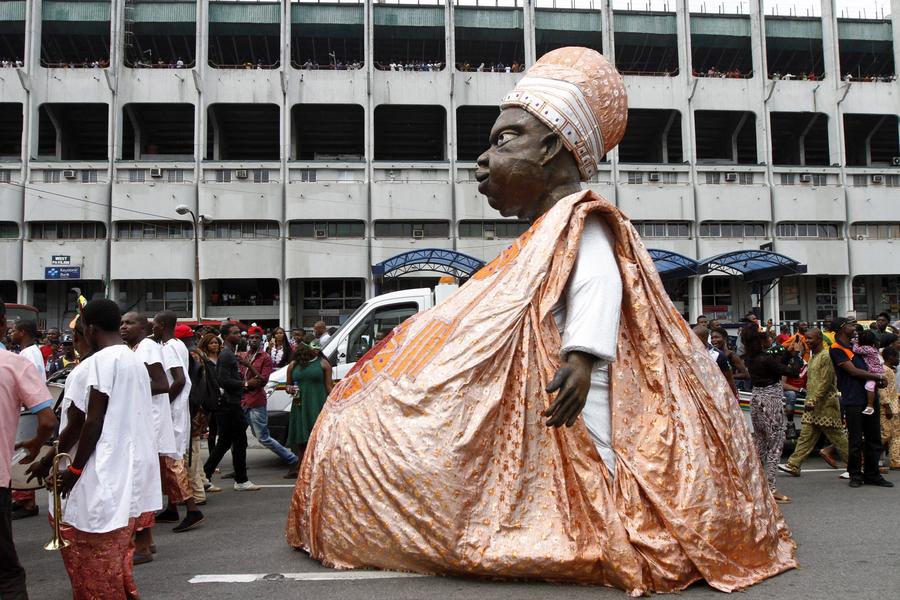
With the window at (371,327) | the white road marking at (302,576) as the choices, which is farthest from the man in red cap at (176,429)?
the window at (371,327)

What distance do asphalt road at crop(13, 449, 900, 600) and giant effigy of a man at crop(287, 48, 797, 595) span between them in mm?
98

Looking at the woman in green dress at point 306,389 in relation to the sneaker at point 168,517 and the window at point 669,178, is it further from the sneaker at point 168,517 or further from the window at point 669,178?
the window at point 669,178

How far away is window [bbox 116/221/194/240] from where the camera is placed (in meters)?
29.2

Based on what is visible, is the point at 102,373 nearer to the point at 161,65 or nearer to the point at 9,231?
the point at 161,65

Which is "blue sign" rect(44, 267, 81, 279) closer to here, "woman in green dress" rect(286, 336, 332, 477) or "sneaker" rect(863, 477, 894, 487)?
"woman in green dress" rect(286, 336, 332, 477)

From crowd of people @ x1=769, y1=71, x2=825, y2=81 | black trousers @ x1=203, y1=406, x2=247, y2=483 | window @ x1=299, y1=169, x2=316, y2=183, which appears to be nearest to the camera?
black trousers @ x1=203, y1=406, x2=247, y2=483

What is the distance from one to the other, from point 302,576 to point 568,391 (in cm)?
185

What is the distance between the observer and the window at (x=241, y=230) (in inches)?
1154

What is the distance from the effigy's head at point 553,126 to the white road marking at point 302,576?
6.63ft

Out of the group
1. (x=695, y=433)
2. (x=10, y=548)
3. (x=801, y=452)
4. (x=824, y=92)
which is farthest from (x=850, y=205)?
(x=10, y=548)

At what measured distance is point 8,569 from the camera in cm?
313

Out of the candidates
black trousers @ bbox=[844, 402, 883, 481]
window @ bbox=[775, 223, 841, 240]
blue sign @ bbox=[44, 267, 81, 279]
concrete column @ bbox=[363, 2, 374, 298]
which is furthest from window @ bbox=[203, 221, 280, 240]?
black trousers @ bbox=[844, 402, 883, 481]

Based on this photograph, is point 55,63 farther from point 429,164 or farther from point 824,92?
point 824,92

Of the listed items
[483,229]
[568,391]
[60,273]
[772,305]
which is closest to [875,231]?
[772,305]
